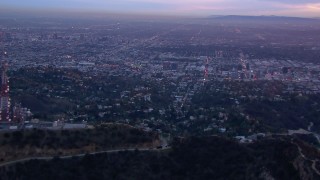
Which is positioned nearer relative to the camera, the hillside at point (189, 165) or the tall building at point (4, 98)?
the hillside at point (189, 165)

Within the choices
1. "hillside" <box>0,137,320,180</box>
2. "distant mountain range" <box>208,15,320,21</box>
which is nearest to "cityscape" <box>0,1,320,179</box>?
"hillside" <box>0,137,320,180</box>

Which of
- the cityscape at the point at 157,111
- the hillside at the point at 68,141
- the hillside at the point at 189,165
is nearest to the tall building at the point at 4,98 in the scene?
the cityscape at the point at 157,111

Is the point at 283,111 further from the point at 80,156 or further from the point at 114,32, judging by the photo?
the point at 114,32

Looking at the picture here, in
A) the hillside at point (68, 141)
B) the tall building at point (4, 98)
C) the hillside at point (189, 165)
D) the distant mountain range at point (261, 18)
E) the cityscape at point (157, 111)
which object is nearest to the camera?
the hillside at point (189, 165)

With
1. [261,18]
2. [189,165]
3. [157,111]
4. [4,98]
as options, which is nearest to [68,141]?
[189,165]

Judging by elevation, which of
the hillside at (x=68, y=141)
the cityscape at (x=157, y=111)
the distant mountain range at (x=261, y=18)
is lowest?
the distant mountain range at (x=261, y=18)

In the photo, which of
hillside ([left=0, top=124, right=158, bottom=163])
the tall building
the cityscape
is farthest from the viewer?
the tall building

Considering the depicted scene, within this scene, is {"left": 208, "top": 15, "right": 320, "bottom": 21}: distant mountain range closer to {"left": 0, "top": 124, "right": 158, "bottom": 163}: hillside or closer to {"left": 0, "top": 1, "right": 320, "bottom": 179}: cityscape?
{"left": 0, "top": 1, "right": 320, "bottom": 179}: cityscape

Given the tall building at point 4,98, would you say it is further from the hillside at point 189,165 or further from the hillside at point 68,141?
the hillside at point 189,165

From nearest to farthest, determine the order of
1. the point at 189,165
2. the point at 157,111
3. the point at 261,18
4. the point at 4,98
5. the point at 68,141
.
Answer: the point at 189,165 < the point at 68,141 < the point at 4,98 < the point at 157,111 < the point at 261,18

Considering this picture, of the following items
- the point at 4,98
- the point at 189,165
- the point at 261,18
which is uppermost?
the point at 189,165

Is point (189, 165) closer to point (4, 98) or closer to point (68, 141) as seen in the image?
point (68, 141)
